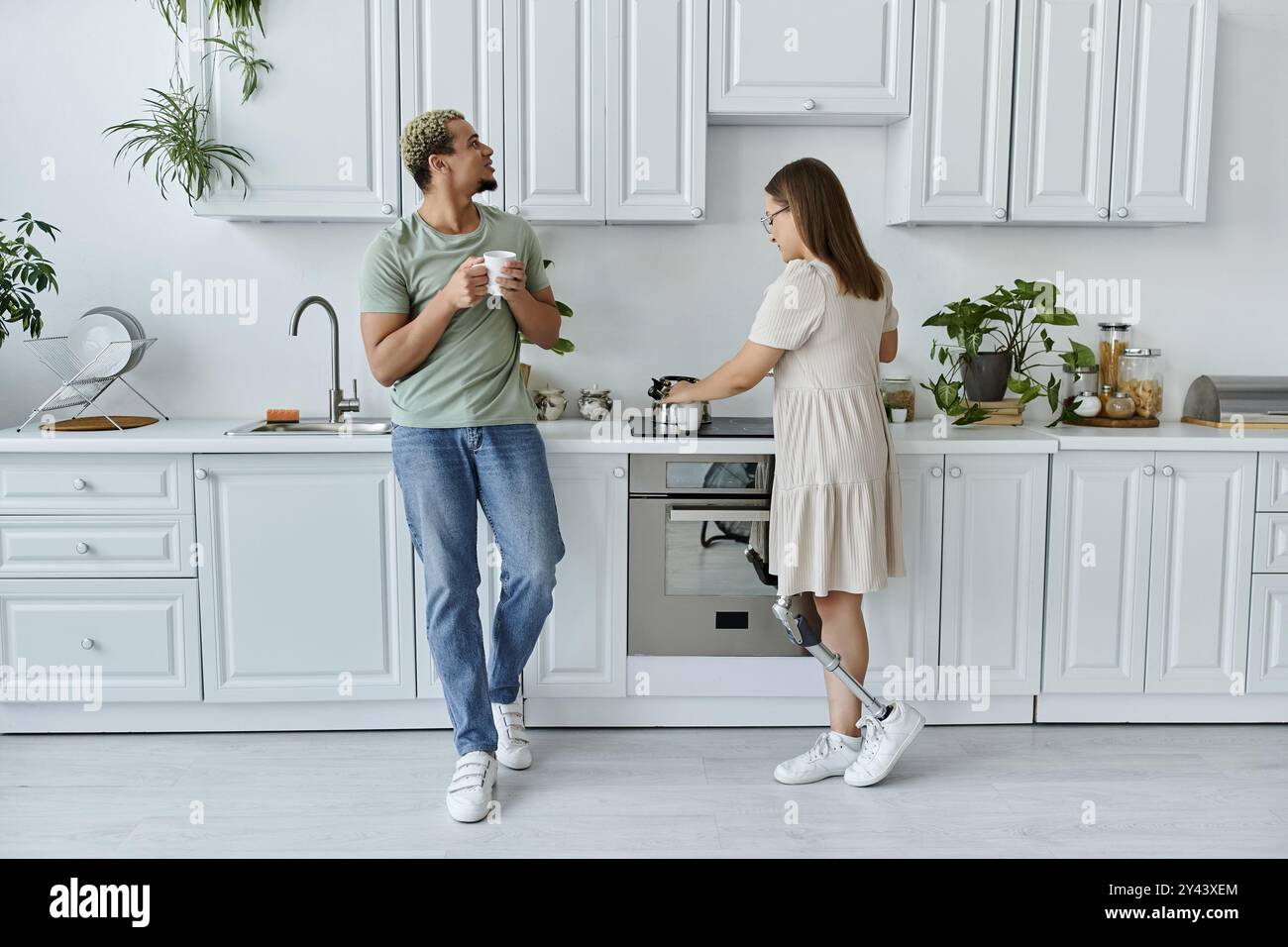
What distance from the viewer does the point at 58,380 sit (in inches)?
137

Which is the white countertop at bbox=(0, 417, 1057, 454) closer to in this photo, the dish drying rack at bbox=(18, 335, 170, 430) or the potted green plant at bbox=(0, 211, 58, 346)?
the dish drying rack at bbox=(18, 335, 170, 430)

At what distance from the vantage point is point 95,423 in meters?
3.21

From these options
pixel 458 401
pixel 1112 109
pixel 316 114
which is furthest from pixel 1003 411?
pixel 316 114

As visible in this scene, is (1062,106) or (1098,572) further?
(1062,106)

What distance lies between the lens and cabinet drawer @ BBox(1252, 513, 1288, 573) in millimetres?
3121

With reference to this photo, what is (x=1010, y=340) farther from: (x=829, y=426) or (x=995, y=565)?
(x=829, y=426)

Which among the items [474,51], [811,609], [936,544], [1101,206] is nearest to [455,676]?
[811,609]

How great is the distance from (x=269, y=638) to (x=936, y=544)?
1.77 m

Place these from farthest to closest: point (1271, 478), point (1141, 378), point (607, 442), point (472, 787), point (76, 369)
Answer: point (1141, 378) < point (76, 369) < point (1271, 478) < point (607, 442) < point (472, 787)

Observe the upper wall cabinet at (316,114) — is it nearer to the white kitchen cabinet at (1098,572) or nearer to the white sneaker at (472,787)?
the white sneaker at (472,787)

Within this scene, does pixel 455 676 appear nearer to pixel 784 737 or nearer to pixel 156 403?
pixel 784 737

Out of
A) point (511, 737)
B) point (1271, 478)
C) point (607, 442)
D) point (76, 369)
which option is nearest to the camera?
point (511, 737)

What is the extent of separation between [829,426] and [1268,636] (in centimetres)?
147

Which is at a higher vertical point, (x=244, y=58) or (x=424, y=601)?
(x=244, y=58)
